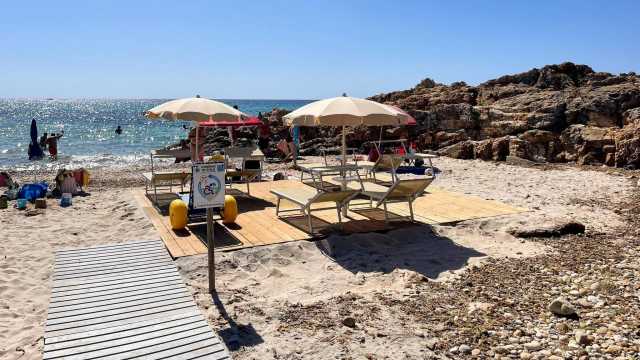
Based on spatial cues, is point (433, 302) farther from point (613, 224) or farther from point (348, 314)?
point (613, 224)

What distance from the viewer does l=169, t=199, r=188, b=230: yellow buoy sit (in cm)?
714

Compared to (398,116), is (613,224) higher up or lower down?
lower down

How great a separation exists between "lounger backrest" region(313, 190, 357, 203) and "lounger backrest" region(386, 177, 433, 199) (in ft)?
1.97

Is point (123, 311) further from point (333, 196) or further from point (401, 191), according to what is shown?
point (401, 191)

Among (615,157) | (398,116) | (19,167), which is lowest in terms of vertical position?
(19,167)

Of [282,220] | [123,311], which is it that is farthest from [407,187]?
[123,311]

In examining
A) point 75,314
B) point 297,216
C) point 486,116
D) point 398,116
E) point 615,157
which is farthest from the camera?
point 486,116

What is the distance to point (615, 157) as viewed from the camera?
14359mm

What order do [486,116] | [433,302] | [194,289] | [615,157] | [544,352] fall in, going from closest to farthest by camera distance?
1. [544,352]
2. [433,302]
3. [194,289]
4. [615,157]
5. [486,116]

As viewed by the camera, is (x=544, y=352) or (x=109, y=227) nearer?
(x=544, y=352)

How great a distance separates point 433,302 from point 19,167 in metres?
22.4

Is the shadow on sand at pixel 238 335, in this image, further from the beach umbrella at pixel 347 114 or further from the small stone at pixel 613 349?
the beach umbrella at pixel 347 114

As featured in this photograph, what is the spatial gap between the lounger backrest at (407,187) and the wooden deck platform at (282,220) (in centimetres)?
53

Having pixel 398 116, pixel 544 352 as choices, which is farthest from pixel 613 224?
pixel 544 352
